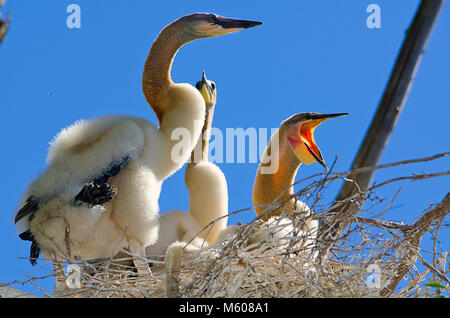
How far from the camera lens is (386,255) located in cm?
221

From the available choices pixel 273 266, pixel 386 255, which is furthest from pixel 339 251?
pixel 273 266

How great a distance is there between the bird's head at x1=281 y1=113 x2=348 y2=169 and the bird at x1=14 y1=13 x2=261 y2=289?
43 cm

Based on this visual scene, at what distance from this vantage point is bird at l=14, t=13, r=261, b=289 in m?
2.65

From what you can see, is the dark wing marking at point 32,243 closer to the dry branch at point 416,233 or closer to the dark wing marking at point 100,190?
the dark wing marking at point 100,190

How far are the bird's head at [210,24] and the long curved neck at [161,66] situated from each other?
4 cm

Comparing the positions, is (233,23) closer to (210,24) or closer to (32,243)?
(210,24)

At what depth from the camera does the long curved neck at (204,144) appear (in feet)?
10.7

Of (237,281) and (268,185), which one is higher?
(268,185)

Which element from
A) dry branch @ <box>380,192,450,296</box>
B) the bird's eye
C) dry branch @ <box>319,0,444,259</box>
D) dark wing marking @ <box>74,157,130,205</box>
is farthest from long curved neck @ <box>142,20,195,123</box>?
dry branch @ <box>380,192,450,296</box>

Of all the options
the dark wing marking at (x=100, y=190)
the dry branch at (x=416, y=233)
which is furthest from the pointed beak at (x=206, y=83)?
the dry branch at (x=416, y=233)

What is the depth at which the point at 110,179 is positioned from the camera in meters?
2.76
